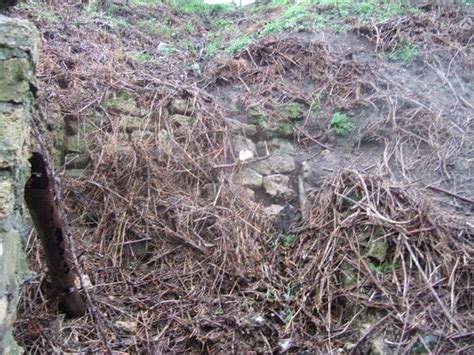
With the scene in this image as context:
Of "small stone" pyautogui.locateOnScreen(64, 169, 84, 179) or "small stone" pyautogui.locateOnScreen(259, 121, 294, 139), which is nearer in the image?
"small stone" pyautogui.locateOnScreen(64, 169, 84, 179)

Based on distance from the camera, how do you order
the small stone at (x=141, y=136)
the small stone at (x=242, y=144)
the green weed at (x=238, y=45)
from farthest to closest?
the green weed at (x=238, y=45) → the small stone at (x=242, y=144) → the small stone at (x=141, y=136)

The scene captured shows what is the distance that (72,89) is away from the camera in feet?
14.3

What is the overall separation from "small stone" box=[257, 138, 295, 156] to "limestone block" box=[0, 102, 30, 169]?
3.04 meters

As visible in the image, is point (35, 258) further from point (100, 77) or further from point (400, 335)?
point (400, 335)

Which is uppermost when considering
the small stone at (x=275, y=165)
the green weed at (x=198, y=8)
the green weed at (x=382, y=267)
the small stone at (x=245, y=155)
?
the green weed at (x=198, y=8)

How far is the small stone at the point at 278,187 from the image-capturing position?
436 centimetres

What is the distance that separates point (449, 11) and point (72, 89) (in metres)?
4.77

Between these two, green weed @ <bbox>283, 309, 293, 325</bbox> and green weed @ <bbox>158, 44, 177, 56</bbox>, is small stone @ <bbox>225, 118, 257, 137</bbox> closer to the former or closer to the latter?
green weed @ <bbox>158, 44, 177, 56</bbox>

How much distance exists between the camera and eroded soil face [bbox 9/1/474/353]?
3.24 metres

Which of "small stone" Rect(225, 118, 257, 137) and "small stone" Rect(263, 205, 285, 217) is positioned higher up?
"small stone" Rect(225, 118, 257, 137)

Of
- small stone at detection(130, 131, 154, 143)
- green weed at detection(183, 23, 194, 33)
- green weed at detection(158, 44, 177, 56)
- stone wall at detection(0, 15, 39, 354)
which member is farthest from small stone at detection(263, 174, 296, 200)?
green weed at detection(183, 23, 194, 33)

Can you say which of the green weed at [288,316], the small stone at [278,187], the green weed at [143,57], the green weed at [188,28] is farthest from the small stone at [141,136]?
the green weed at [188,28]

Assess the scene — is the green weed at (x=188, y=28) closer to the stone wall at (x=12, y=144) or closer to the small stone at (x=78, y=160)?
the small stone at (x=78, y=160)

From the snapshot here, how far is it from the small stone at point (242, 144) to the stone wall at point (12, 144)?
9.13ft
